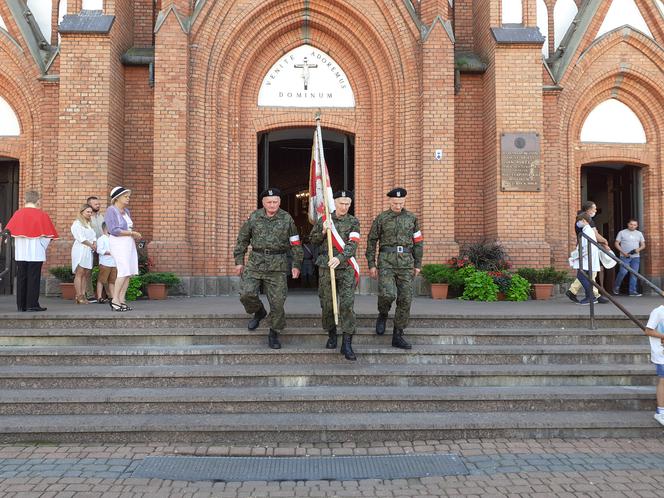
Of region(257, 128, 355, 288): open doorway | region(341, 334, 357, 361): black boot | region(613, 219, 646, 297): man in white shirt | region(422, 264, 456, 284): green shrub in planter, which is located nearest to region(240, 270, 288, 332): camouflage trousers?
region(341, 334, 357, 361): black boot

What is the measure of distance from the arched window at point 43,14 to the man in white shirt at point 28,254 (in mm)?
6714

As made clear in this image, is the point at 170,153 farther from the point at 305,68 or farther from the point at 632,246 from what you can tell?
the point at 632,246

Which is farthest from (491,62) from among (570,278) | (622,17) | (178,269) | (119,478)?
(119,478)

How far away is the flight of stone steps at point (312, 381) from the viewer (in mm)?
4336

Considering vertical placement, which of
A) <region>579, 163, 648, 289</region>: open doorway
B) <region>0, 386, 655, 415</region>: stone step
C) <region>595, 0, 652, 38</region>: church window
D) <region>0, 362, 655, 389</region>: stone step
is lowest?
<region>0, 386, 655, 415</region>: stone step

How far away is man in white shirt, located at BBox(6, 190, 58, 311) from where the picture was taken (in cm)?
673

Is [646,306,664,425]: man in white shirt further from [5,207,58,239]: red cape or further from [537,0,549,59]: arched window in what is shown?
[537,0,549,59]: arched window

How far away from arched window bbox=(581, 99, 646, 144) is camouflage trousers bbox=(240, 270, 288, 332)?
9.83 m

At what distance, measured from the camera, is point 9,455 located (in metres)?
3.99

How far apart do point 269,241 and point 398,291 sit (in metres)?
1.59

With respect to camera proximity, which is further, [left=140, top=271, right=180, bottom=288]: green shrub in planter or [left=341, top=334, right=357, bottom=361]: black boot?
[left=140, top=271, right=180, bottom=288]: green shrub in planter

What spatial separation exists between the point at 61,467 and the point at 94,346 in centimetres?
205

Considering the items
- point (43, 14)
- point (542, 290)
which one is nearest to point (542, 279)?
point (542, 290)

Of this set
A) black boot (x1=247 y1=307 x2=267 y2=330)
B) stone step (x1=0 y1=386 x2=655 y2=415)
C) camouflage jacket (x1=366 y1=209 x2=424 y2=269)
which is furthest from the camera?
black boot (x1=247 y1=307 x2=267 y2=330)
